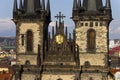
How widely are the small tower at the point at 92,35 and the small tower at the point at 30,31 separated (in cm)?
379

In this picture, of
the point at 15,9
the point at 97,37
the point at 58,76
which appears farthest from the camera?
the point at 15,9

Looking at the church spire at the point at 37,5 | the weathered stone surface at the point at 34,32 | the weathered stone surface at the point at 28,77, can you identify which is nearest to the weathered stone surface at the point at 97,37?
the weathered stone surface at the point at 34,32

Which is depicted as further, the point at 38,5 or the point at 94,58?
the point at 38,5

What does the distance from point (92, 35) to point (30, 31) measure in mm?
6993

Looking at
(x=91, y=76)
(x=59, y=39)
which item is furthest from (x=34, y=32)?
(x=91, y=76)

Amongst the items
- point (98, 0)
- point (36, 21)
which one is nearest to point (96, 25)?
point (98, 0)

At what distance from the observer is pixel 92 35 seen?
56.5 m

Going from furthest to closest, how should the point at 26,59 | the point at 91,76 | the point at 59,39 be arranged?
the point at 26,59 < the point at 59,39 < the point at 91,76

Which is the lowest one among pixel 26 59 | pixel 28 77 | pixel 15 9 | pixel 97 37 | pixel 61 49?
pixel 28 77

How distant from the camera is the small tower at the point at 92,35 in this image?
56125 millimetres

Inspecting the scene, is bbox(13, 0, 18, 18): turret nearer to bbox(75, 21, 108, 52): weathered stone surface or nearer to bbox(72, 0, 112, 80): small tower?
bbox(72, 0, 112, 80): small tower

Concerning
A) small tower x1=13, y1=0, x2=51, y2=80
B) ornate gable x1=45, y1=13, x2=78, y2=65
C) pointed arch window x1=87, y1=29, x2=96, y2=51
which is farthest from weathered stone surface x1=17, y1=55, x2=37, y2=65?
pointed arch window x1=87, y1=29, x2=96, y2=51

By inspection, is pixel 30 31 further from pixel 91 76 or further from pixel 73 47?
pixel 91 76

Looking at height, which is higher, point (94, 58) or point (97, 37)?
point (97, 37)
